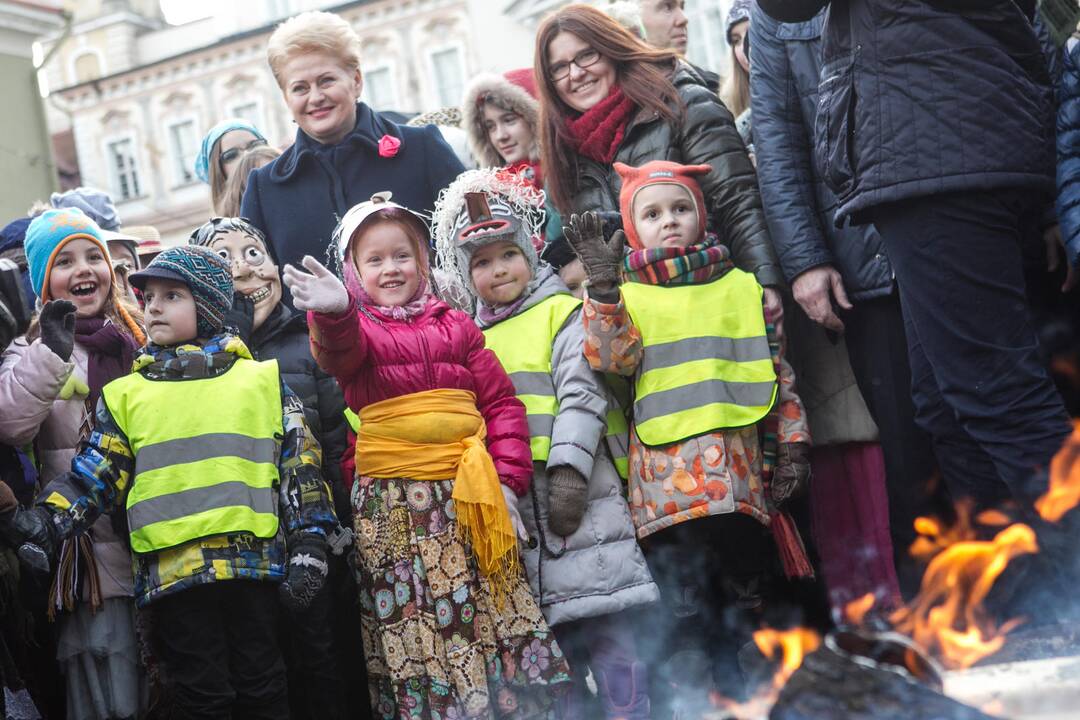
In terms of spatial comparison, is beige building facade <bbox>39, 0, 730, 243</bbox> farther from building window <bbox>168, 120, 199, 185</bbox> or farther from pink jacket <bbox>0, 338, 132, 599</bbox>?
pink jacket <bbox>0, 338, 132, 599</bbox>

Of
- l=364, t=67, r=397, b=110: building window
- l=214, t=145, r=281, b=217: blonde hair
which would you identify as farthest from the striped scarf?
l=364, t=67, r=397, b=110: building window

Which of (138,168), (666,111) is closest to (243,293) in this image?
(666,111)

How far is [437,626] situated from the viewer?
13.6ft

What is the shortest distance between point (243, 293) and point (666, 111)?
187 cm

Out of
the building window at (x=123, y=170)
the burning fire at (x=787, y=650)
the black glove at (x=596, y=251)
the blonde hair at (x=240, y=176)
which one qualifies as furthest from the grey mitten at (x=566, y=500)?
the building window at (x=123, y=170)

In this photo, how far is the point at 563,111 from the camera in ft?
17.0

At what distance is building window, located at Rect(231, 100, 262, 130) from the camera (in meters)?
34.1

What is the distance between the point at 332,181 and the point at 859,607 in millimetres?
2881

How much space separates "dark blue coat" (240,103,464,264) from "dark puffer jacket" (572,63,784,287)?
2.52 feet

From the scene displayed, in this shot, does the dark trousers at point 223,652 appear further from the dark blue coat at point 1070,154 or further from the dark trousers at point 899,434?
the dark blue coat at point 1070,154

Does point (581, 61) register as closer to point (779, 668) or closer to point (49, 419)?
point (49, 419)

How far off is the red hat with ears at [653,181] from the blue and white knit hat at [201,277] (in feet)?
4.94

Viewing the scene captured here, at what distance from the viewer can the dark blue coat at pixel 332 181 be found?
5.43 metres

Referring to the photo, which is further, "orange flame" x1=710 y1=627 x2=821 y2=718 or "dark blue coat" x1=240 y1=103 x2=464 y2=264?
"dark blue coat" x1=240 y1=103 x2=464 y2=264
